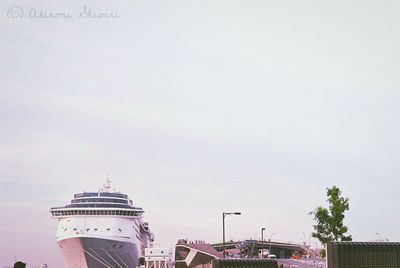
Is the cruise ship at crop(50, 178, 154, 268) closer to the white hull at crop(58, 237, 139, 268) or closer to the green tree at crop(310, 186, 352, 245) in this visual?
the white hull at crop(58, 237, 139, 268)

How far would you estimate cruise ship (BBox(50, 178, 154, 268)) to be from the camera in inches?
3521

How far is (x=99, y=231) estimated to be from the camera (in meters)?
91.0

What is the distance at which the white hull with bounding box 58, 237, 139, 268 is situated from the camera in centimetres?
8888

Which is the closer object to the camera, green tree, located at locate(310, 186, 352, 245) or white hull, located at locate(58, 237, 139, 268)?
green tree, located at locate(310, 186, 352, 245)

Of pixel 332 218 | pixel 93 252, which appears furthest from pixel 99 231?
pixel 332 218

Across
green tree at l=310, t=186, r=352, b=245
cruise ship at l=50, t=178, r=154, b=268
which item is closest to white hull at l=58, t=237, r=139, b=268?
cruise ship at l=50, t=178, r=154, b=268

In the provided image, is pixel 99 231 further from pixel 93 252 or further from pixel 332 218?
pixel 332 218

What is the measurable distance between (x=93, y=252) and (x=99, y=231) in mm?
3417

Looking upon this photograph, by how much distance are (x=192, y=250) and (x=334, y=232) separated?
69.8m

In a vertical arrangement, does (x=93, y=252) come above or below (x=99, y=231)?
below

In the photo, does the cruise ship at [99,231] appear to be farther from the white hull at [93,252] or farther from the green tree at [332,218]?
the green tree at [332,218]

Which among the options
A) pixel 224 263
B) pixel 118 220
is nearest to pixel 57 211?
pixel 118 220

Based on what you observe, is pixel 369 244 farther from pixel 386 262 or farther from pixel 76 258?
pixel 76 258

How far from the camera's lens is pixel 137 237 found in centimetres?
9931
